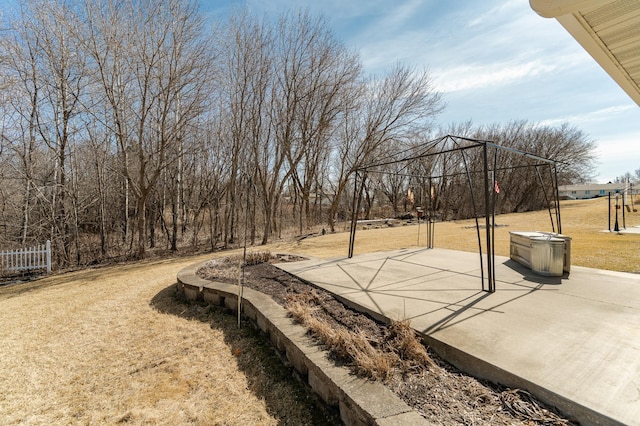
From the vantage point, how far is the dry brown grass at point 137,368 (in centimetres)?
205

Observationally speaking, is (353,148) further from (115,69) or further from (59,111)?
(59,111)

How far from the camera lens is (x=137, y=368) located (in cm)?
266

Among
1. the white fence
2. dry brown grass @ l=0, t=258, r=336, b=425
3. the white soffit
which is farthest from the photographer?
the white fence

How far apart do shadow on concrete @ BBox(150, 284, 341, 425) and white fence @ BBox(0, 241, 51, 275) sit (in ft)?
20.1

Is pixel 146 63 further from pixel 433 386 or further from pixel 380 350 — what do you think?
pixel 433 386

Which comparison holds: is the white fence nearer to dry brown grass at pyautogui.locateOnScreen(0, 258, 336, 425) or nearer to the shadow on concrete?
dry brown grass at pyautogui.locateOnScreen(0, 258, 336, 425)

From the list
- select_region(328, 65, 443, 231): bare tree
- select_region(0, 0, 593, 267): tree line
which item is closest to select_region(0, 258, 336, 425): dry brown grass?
select_region(0, 0, 593, 267): tree line

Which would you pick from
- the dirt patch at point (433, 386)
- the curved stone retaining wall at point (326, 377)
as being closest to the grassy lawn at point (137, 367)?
the curved stone retaining wall at point (326, 377)

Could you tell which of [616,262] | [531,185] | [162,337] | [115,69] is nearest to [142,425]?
[162,337]

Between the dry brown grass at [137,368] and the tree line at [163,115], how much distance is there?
7.90 ft

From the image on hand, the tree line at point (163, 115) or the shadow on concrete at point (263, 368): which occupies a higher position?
the tree line at point (163, 115)

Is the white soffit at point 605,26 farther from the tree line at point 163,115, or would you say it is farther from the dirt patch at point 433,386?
the tree line at point 163,115

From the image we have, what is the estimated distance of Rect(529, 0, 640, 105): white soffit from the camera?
1.86 m

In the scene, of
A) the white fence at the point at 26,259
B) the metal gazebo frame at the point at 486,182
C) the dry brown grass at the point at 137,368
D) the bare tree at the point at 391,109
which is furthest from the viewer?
the bare tree at the point at 391,109
